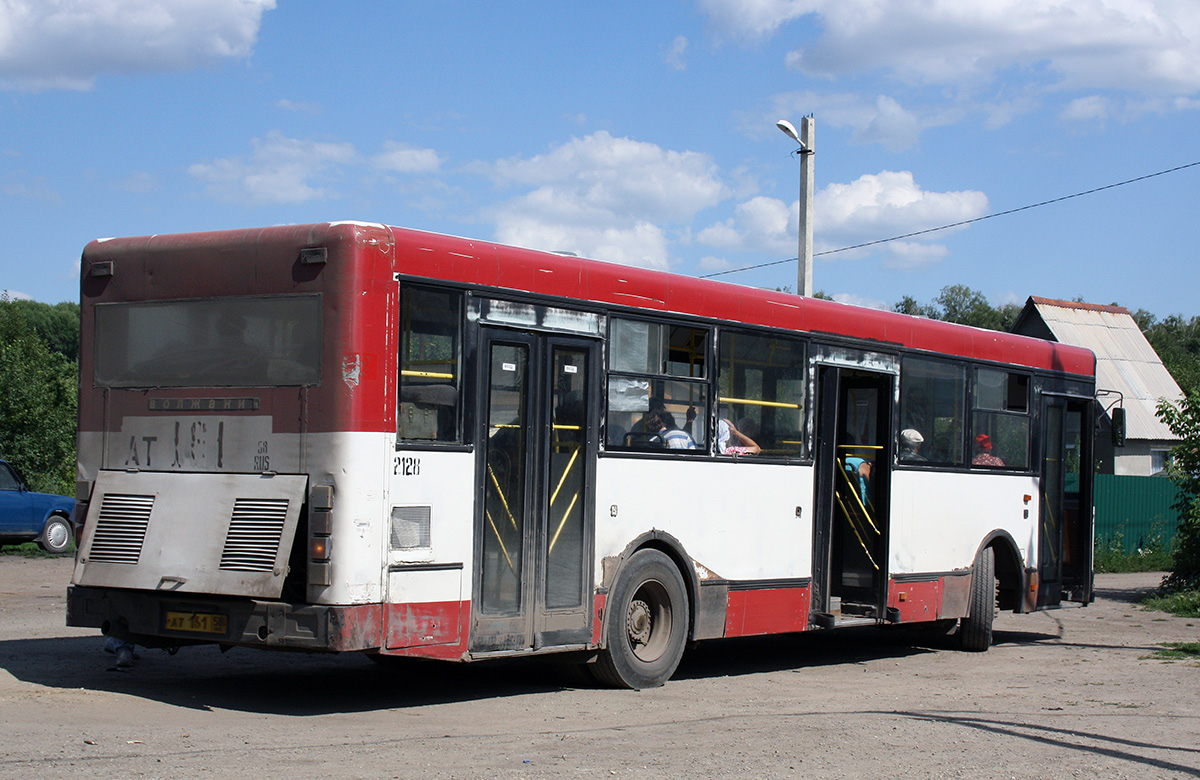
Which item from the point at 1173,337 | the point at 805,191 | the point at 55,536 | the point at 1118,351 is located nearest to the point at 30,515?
the point at 55,536

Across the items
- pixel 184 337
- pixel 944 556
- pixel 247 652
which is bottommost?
pixel 247 652

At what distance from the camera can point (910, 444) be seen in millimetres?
12961

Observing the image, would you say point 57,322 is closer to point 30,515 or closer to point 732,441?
point 30,515

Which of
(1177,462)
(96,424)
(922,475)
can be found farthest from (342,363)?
(1177,462)

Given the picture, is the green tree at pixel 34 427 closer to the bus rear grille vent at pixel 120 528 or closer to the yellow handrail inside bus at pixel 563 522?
the bus rear grille vent at pixel 120 528

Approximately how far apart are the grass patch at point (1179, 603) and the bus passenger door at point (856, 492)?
27.5 feet

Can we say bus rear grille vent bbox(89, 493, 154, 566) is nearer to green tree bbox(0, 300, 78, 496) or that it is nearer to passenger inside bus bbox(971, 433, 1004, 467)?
passenger inside bus bbox(971, 433, 1004, 467)

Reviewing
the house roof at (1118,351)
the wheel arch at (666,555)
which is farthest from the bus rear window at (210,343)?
the house roof at (1118,351)

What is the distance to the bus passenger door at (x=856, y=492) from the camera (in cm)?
1208

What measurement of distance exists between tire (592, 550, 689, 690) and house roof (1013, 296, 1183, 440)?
31.4 m

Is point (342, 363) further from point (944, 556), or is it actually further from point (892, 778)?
point (944, 556)

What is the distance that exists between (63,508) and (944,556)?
17285mm

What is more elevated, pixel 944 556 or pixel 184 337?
pixel 184 337

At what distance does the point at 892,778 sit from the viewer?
6.92 m
